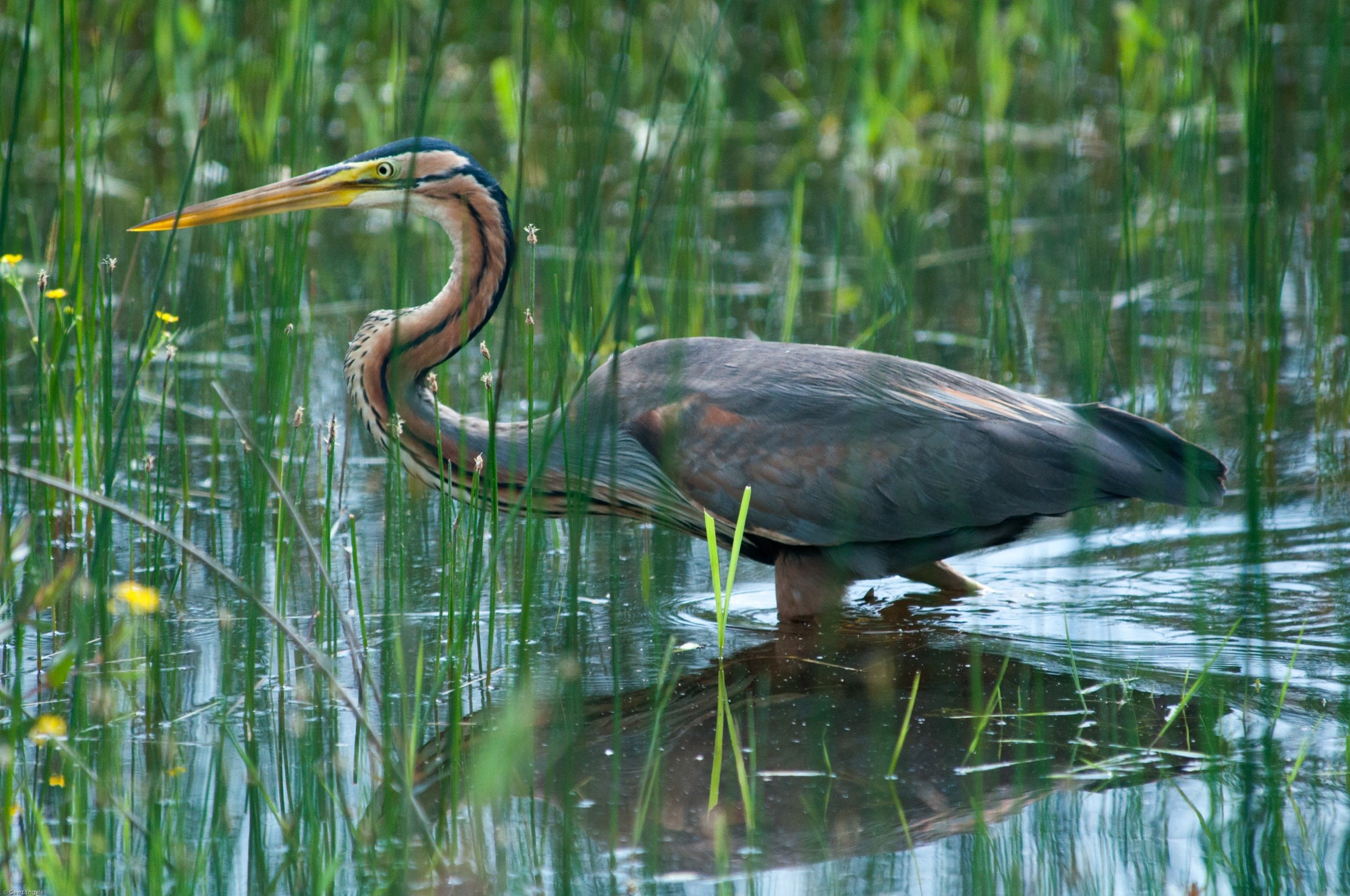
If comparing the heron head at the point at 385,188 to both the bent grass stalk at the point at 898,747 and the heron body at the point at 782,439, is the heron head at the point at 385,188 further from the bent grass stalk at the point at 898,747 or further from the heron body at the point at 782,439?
the bent grass stalk at the point at 898,747

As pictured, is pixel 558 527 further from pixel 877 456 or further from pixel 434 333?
pixel 877 456

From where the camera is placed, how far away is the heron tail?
11.6ft

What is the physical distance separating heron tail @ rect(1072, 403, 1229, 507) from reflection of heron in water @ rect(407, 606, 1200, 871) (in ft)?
1.79

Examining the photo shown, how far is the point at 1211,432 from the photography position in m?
4.52

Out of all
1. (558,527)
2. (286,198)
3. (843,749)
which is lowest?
(843,749)

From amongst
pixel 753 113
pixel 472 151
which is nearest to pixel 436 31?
pixel 753 113

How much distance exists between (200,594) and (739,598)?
54.9 inches

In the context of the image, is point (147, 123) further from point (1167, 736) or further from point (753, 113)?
point (1167, 736)

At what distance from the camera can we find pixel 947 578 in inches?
153

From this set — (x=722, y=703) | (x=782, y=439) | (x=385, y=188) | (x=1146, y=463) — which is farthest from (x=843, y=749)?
(x=385, y=188)

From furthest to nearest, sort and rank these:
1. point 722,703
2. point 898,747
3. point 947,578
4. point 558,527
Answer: point 558,527, point 947,578, point 722,703, point 898,747

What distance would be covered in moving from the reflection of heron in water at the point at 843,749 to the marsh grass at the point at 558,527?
15 millimetres

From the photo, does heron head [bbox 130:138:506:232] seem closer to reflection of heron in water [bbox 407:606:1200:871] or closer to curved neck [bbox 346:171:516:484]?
curved neck [bbox 346:171:516:484]

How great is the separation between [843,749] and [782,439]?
944 millimetres
